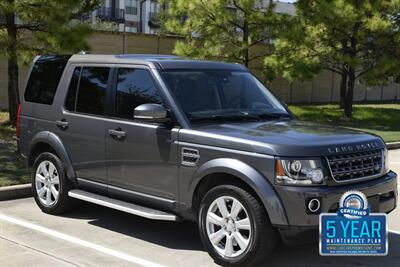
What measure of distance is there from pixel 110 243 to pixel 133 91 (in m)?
1.58

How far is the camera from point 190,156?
17.7ft

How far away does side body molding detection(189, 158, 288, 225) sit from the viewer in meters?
4.74

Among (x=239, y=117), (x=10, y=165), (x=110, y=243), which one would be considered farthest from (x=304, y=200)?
(x=10, y=165)

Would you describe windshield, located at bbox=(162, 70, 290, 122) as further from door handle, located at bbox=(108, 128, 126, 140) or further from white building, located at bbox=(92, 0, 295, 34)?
white building, located at bbox=(92, 0, 295, 34)

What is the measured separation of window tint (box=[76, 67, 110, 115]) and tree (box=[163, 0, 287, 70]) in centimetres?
1380

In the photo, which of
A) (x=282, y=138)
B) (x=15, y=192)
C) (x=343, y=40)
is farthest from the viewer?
(x=343, y=40)

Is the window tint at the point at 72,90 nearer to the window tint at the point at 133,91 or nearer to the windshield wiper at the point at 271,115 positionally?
the window tint at the point at 133,91

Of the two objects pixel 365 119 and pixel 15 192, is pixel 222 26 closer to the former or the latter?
pixel 365 119

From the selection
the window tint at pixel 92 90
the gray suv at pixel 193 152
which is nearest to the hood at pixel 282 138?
the gray suv at pixel 193 152

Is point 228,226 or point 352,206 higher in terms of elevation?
point 352,206

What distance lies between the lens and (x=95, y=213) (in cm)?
711

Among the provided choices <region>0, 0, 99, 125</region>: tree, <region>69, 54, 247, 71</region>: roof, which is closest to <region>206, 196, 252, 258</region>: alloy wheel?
<region>69, 54, 247, 71</region>: roof

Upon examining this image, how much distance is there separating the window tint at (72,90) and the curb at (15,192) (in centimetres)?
180

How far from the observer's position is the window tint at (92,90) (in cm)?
641
